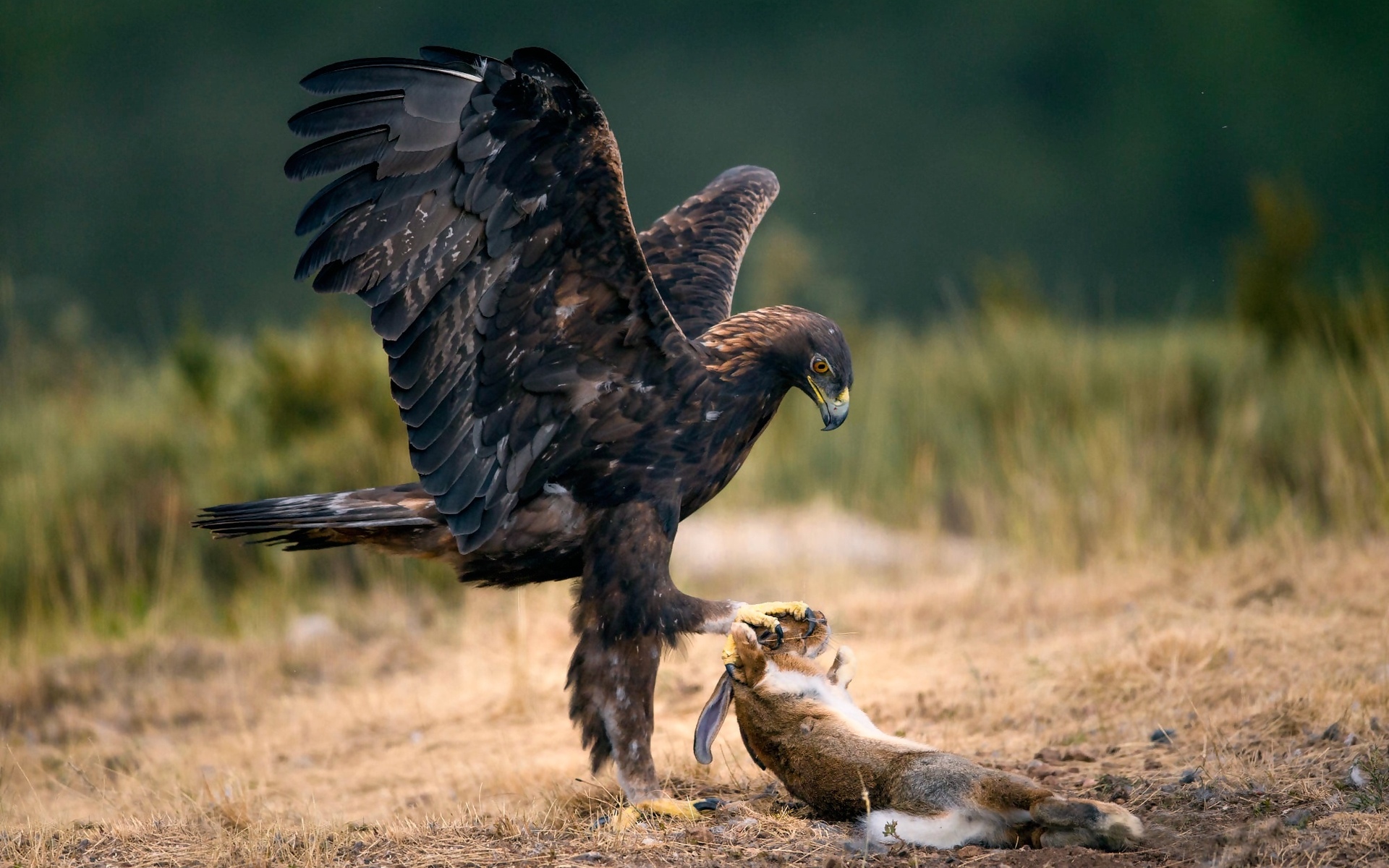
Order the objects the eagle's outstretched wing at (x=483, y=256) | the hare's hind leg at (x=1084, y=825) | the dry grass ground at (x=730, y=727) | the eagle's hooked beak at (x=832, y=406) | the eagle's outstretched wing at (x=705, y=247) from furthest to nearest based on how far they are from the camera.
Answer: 1. the eagle's outstretched wing at (x=705, y=247)
2. the eagle's hooked beak at (x=832, y=406)
3. the eagle's outstretched wing at (x=483, y=256)
4. the dry grass ground at (x=730, y=727)
5. the hare's hind leg at (x=1084, y=825)

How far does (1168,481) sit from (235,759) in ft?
14.8

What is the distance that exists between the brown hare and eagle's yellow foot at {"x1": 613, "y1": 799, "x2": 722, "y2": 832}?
0.16 m

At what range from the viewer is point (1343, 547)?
207 inches

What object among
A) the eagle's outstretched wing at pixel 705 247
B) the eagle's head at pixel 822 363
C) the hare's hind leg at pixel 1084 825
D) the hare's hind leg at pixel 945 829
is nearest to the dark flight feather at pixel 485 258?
the eagle's head at pixel 822 363

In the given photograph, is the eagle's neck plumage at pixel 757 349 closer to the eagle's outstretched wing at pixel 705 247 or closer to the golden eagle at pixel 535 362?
the golden eagle at pixel 535 362

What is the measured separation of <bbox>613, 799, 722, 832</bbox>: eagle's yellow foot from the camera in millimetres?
3057

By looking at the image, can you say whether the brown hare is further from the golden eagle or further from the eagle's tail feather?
the eagle's tail feather

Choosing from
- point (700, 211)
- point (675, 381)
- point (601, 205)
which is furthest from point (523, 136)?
point (700, 211)

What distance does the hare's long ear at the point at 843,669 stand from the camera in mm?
3197

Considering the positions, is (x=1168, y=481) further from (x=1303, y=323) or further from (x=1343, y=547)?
(x=1303, y=323)

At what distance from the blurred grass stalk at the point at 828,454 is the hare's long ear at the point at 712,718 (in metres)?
3.19

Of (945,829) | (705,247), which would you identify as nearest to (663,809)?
(945,829)

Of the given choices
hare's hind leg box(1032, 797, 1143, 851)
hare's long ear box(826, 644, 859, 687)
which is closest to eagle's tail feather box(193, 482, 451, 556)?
hare's long ear box(826, 644, 859, 687)

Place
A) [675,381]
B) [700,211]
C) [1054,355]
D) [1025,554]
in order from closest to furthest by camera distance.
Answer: [675,381] < [700,211] < [1025,554] < [1054,355]
